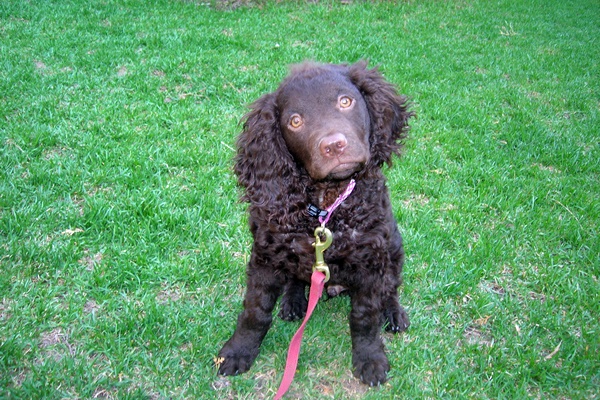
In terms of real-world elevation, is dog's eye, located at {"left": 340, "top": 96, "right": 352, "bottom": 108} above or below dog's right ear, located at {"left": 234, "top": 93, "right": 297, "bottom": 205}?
above

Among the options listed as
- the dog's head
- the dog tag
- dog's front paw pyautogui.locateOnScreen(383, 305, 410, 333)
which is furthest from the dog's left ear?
dog's front paw pyautogui.locateOnScreen(383, 305, 410, 333)

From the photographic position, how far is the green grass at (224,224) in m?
2.49

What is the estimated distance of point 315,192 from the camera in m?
2.36

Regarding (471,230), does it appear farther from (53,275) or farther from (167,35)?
(167,35)

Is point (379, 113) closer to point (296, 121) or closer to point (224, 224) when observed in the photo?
point (296, 121)

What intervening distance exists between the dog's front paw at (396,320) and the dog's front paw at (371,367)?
279 mm

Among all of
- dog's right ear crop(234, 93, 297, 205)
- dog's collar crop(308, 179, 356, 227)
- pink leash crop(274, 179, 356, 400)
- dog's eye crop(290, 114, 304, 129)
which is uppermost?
dog's eye crop(290, 114, 304, 129)

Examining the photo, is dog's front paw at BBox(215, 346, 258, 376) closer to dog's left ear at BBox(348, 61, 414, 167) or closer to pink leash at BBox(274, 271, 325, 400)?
pink leash at BBox(274, 271, 325, 400)

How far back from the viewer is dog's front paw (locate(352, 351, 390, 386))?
2.44m

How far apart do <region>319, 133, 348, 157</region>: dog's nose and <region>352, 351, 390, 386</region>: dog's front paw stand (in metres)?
1.08

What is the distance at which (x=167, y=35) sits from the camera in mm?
7066

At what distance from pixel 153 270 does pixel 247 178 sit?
1.08m

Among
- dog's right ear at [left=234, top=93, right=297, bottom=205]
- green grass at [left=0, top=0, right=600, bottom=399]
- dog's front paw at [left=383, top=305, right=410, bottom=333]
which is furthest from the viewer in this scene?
dog's front paw at [left=383, top=305, right=410, bottom=333]

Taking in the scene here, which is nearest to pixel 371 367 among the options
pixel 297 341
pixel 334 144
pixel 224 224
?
pixel 297 341
